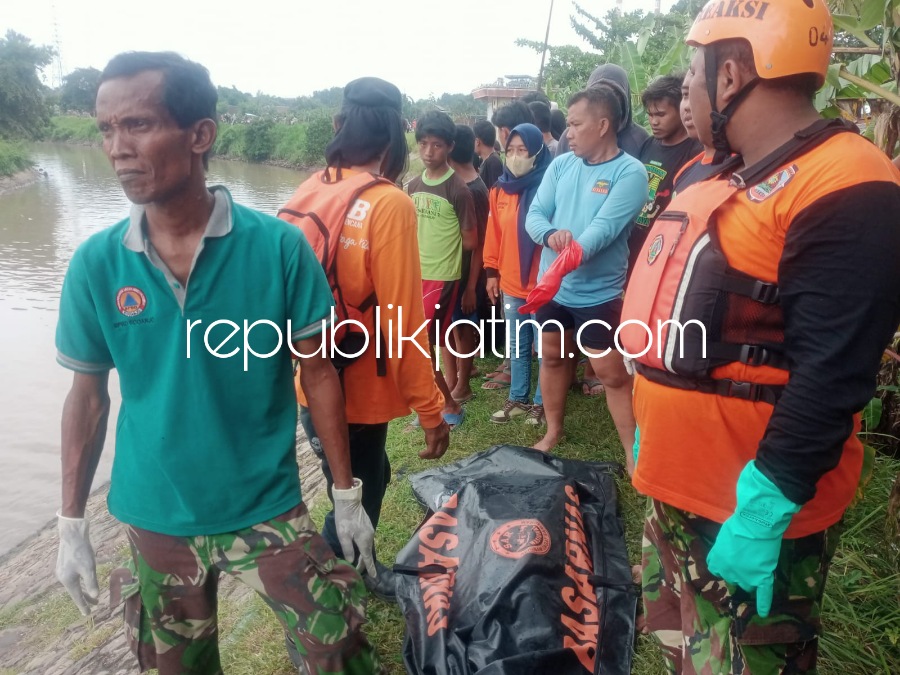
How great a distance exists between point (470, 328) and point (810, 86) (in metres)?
3.76

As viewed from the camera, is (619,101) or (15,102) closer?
(619,101)

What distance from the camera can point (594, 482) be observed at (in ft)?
10.3

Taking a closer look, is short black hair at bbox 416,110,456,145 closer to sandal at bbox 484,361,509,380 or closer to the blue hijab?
the blue hijab

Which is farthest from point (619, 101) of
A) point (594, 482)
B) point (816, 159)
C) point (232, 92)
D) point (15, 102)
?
point (232, 92)

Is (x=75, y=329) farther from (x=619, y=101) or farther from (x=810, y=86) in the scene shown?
(x=619, y=101)

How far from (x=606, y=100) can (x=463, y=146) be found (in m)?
1.64

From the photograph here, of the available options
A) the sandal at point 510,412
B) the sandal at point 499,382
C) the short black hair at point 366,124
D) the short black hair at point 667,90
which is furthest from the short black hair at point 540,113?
the short black hair at point 366,124

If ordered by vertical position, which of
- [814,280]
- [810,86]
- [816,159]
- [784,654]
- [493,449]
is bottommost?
[493,449]

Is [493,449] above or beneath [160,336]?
beneath

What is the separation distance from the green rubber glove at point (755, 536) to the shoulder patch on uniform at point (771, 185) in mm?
542

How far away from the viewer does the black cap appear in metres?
2.29

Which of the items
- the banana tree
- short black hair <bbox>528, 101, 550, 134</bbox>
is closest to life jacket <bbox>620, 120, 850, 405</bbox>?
the banana tree

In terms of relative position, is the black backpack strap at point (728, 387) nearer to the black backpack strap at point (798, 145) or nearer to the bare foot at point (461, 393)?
the black backpack strap at point (798, 145)

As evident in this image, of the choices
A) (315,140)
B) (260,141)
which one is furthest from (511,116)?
(260,141)
